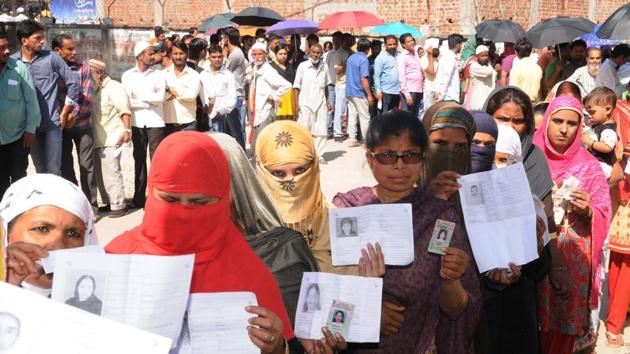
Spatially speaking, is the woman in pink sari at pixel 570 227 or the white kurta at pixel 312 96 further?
the white kurta at pixel 312 96

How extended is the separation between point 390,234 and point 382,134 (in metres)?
0.52

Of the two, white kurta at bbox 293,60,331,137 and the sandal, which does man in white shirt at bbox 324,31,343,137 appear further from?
the sandal

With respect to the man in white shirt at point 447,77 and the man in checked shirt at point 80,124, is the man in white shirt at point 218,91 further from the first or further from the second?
the man in white shirt at point 447,77

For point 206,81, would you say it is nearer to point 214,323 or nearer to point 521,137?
point 521,137

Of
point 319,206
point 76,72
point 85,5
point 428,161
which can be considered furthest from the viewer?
point 85,5

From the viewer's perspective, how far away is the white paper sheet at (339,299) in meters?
2.55

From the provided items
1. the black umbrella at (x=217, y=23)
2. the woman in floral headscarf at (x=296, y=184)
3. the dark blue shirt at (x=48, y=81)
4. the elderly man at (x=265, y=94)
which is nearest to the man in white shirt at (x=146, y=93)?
the dark blue shirt at (x=48, y=81)

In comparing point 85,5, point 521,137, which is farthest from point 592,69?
point 85,5

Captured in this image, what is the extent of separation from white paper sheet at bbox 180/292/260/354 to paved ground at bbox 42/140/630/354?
3.86 m

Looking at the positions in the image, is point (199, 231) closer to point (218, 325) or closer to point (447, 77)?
point (218, 325)

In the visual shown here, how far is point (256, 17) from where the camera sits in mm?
18109

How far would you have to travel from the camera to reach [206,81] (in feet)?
31.9

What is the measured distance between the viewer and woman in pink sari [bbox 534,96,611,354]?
432 cm

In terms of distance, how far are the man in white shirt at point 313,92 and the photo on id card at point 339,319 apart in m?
9.13
